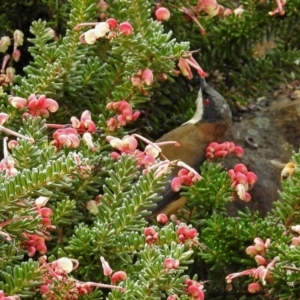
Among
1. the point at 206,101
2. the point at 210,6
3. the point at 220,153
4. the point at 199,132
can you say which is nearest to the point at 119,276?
the point at 220,153

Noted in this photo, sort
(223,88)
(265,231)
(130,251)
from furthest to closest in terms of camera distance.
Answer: (223,88) < (265,231) < (130,251)

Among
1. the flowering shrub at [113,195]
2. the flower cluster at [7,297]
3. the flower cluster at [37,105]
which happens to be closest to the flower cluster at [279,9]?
the flowering shrub at [113,195]

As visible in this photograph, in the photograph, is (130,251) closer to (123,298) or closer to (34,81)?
(123,298)

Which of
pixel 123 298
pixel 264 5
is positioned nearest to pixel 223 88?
pixel 264 5

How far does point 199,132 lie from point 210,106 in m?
0.24

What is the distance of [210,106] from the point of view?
2.57m

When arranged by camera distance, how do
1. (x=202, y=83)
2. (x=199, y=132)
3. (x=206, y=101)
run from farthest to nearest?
(x=199, y=132), (x=206, y=101), (x=202, y=83)

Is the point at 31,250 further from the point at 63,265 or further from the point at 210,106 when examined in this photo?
the point at 210,106

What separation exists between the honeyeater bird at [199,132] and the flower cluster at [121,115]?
17.9 inches

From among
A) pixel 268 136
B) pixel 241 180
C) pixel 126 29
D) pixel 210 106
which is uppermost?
pixel 126 29

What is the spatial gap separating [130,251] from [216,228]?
295 millimetres

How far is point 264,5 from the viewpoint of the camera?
218cm

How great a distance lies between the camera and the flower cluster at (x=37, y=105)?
164cm

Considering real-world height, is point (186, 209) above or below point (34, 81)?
below
